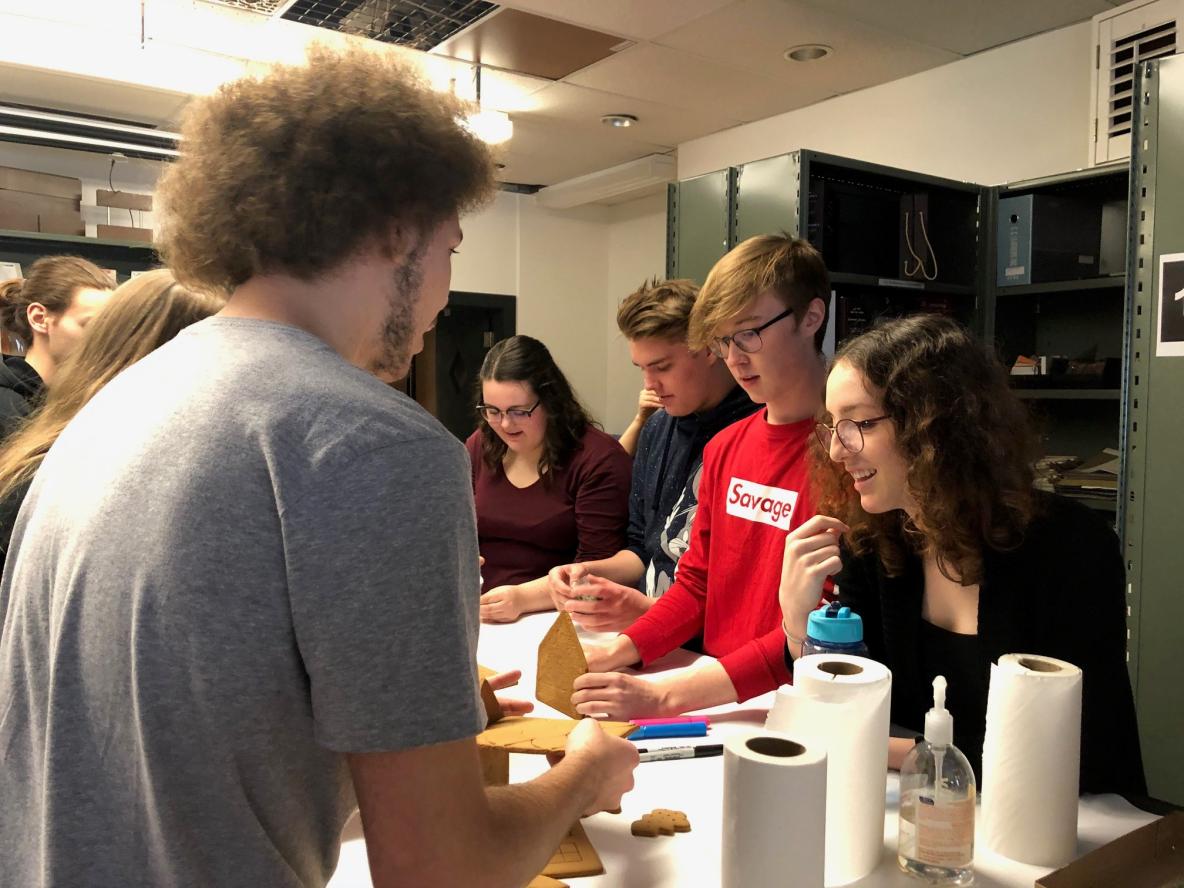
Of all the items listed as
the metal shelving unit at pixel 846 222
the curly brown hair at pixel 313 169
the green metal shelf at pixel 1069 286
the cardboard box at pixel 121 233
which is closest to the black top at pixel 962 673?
→ the curly brown hair at pixel 313 169

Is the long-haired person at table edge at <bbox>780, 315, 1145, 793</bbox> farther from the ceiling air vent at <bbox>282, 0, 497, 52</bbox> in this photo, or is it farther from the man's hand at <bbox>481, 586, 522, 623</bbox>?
the ceiling air vent at <bbox>282, 0, 497, 52</bbox>

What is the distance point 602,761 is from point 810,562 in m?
0.57

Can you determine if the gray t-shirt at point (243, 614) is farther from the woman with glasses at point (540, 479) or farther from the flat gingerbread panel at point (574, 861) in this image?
the woman with glasses at point (540, 479)

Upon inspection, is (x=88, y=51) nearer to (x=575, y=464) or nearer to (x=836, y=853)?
(x=575, y=464)

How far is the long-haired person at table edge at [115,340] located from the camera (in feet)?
4.57

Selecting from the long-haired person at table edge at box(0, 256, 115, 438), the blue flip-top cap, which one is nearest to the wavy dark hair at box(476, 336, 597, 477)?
the long-haired person at table edge at box(0, 256, 115, 438)

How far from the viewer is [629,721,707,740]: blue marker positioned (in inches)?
48.4

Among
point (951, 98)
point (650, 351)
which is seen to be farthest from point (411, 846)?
point (951, 98)

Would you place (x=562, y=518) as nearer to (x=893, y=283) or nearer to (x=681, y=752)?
(x=681, y=752)

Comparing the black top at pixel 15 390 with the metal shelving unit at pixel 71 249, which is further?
the metal shelving unit at pixel 71 249

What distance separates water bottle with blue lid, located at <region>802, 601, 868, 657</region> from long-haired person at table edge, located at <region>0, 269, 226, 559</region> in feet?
3.39

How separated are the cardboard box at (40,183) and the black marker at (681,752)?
191 inches

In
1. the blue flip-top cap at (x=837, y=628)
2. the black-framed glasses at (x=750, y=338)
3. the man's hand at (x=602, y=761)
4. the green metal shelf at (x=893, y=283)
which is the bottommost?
the man's hand at (x=602, y=761)

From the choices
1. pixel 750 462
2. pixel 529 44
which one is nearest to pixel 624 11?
pixel 529 44
